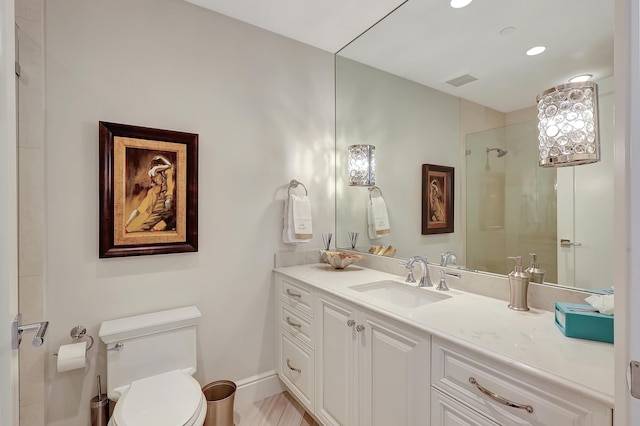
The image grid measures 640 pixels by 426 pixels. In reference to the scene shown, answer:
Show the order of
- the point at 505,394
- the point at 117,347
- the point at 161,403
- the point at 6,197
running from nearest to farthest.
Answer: the point at 6,197, the point at 505,394, the point at 161,403, the point at 117,347

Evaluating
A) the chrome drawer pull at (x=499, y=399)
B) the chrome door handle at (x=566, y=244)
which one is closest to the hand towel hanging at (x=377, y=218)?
the chrome door handle at (x=566, y=244)

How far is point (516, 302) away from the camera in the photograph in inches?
53.9

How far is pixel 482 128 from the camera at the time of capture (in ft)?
5.47

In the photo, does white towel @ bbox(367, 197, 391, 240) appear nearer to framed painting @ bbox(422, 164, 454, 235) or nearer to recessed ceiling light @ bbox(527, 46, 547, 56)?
framed painting @ bbox(422, 164, 454, 235)

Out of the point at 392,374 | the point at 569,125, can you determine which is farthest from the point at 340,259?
the point at 569,125

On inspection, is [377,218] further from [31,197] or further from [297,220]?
[31,197]

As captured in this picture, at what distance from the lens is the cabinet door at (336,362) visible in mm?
1524

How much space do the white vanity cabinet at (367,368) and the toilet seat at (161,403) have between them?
26.1 inches


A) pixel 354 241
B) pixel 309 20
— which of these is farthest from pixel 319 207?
pixel 309 20

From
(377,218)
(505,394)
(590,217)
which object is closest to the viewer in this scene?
(505,394)

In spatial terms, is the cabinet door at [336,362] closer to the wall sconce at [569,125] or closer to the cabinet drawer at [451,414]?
the cabinet drawer at [451,414]

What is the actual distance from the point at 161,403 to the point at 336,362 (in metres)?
0.85

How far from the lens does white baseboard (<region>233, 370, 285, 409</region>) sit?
2137mm

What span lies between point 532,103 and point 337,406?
5.86 feet
